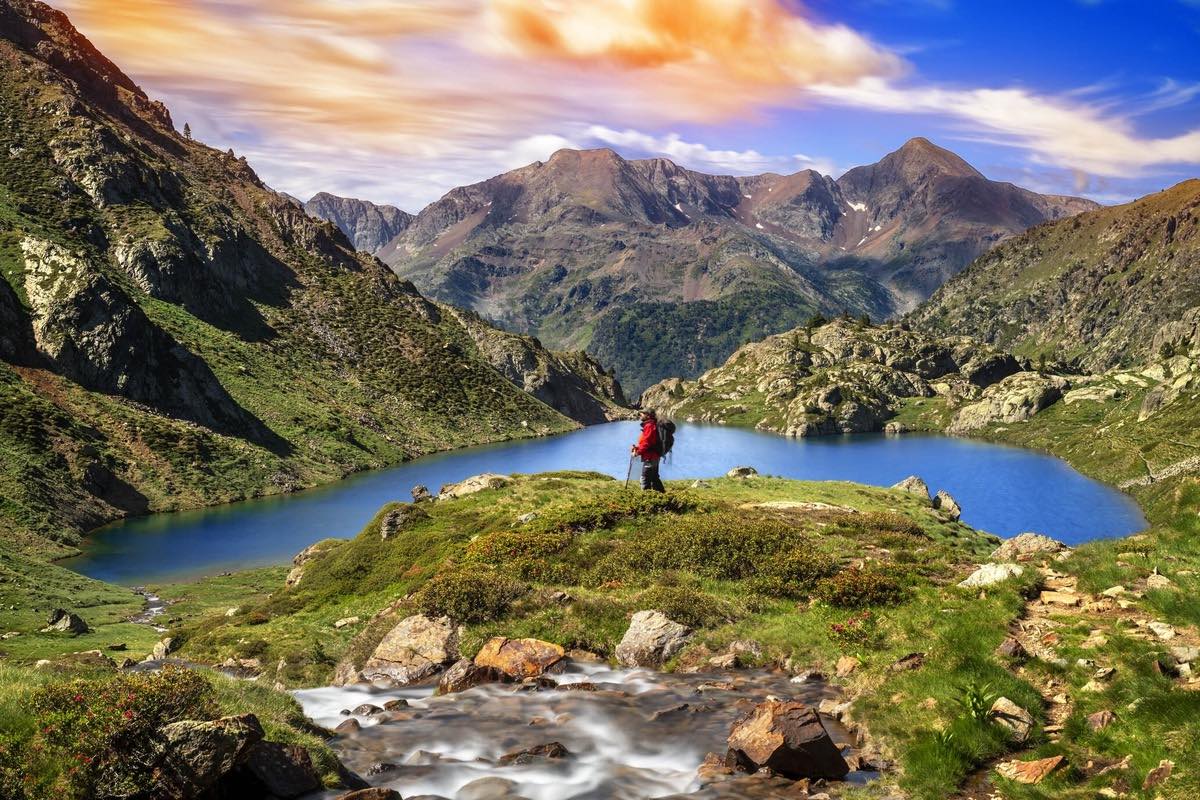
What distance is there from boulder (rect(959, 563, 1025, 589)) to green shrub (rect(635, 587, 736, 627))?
308 inches

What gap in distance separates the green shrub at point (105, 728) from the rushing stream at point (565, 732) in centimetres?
500

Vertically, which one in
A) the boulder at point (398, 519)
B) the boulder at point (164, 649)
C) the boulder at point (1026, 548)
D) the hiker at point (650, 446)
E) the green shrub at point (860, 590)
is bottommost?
the boulder at point (164, 649)

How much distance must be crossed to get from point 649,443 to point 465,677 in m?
20.3

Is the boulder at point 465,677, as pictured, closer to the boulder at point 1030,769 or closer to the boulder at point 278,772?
the boulder at point 278,772

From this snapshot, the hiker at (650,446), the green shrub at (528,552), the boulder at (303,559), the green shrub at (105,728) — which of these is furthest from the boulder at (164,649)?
the green shrub at (105,728)

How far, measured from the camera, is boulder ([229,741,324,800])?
14.5 meters

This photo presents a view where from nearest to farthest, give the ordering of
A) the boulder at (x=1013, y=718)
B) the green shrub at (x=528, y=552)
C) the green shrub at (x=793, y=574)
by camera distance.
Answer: the boulder at (x=1013, y=718) → the green shrub at (x=793, y=574) → the green shrub at (x=528, y=552)

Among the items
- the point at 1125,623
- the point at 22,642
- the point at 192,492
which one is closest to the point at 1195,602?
the point at 1125,623

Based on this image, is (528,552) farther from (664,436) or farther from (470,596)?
(664,436)

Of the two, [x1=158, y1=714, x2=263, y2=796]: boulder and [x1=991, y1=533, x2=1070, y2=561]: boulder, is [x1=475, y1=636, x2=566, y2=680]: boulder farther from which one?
[x1=991, y1=533, x2=1070, y2=561]: boulder

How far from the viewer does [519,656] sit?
24031mm

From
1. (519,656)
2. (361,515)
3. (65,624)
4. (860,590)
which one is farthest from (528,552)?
(361,515)

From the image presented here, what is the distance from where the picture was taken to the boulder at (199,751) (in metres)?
13.1

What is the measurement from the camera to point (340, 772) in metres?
16.0
